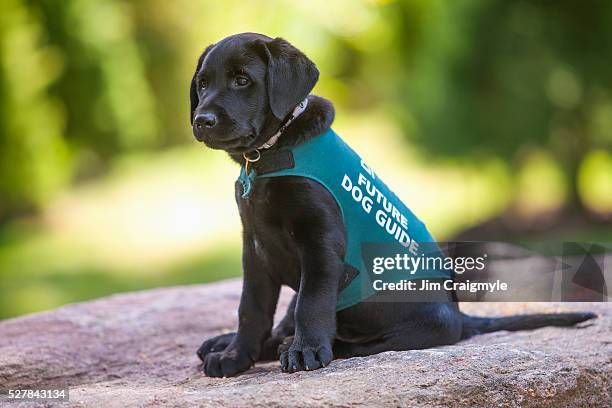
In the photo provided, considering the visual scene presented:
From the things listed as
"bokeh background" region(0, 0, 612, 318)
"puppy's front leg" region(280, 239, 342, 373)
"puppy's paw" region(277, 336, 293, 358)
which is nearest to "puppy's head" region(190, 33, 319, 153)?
"puppy's front leg" region(280, 239, 342, 373)

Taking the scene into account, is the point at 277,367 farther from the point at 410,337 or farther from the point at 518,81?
the point at 518,81

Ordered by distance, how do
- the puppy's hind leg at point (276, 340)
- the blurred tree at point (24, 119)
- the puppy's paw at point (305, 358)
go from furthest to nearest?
the blurred tree at point (24, 119)
the puppy's hind leg at point (276, 340)
the puppy's paw at point (305, 358)

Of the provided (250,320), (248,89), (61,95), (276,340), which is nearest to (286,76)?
(248,89)

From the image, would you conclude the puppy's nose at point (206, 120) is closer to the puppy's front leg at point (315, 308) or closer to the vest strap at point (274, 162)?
the vest strap at point (274, 162)

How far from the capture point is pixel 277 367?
355cm

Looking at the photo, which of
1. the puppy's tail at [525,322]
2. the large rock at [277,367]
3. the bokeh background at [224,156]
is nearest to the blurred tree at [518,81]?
the bokeh background at [224,156]

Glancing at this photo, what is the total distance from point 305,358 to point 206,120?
1.03 m

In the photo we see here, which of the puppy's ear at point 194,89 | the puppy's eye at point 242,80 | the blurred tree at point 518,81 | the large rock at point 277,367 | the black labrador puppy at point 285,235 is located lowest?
the large rock at point 277,367

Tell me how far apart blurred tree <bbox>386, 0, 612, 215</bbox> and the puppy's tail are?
5219 millimetres

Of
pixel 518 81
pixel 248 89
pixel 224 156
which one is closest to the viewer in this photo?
pixel 248 89

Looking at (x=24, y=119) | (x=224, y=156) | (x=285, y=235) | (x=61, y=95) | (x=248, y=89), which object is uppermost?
(x=61, y=95)

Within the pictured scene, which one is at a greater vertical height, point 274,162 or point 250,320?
point 274,162

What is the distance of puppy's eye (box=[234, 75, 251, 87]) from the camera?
134 inches

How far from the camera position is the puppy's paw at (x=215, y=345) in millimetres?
3848
